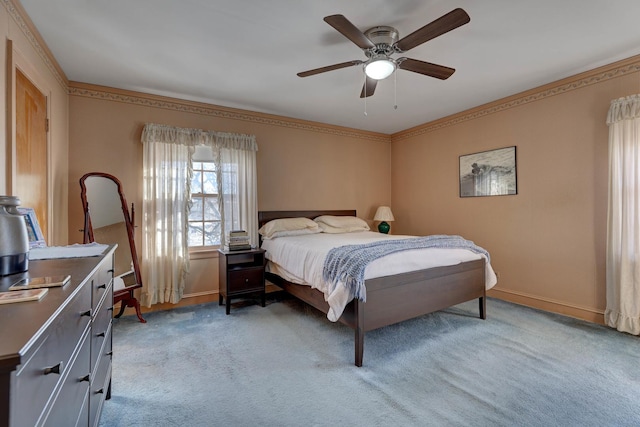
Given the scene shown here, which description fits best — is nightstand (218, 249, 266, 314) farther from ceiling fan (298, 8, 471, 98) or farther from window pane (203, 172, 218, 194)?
ceiling fan (298, 8, 471, 98)

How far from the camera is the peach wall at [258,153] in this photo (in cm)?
314

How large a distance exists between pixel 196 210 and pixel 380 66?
274cm

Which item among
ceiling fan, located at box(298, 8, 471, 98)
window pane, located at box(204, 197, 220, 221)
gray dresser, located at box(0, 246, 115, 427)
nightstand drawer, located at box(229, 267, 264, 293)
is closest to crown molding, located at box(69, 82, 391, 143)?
window pane, located at box(204, 197, 220, 221)

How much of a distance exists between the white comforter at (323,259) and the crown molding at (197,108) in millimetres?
1752

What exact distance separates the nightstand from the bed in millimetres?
388

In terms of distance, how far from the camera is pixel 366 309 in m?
2.26

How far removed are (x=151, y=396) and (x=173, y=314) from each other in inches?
62.0

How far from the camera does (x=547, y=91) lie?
3244mm

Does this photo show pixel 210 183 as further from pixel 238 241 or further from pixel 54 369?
pixel 54 369

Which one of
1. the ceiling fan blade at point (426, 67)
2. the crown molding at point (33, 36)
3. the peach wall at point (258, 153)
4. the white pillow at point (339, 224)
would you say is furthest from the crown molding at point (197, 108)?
the ceiling fan blade at point (426, 67)

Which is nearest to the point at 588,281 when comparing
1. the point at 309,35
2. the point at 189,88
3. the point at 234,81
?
the point at 309,35

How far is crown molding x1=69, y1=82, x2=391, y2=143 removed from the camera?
3.16m

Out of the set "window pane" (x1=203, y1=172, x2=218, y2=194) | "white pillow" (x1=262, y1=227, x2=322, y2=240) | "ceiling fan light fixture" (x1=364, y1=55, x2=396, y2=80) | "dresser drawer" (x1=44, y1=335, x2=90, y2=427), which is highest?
"ceiling fan light fixture" (x1=364, y1=55, x2=396, y2=80)

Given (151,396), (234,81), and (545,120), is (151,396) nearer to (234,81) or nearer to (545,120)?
(234,81)
